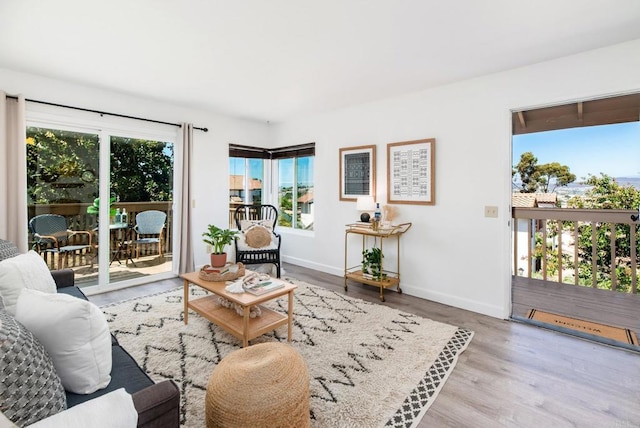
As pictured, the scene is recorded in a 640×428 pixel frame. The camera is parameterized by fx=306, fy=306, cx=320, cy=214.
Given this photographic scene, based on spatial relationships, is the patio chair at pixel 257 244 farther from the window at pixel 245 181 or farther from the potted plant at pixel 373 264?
the potted plant at pixel 373 264

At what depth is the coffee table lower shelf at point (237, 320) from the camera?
7.45 feet

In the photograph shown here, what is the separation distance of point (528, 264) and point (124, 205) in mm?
5559

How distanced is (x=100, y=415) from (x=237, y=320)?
1.58m

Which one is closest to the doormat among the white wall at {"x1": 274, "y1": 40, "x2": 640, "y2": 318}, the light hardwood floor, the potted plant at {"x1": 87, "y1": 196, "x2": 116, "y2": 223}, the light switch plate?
the light hardwood floor

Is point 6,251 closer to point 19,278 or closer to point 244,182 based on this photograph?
point 19,278

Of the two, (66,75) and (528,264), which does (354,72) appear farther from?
(528,264)

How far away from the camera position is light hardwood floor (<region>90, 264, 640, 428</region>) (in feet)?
5.64

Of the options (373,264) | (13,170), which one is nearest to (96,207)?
(13,170)

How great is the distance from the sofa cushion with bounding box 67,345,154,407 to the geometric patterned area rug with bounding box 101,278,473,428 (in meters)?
0.45

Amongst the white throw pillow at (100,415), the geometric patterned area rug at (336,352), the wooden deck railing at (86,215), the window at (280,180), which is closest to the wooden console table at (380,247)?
the geometric patterned area rug at (336,352)

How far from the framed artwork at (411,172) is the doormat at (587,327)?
158cm

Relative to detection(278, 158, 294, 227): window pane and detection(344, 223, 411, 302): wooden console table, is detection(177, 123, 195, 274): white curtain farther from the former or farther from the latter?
detection(344, 223, 411, 302): wooden console table

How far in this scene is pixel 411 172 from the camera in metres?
3.70

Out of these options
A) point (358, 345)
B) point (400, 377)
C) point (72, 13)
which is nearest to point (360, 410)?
point (400, 377)
